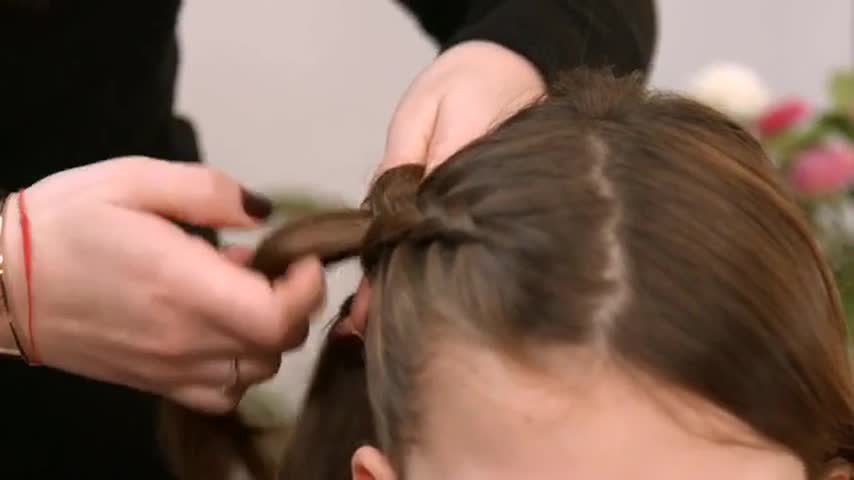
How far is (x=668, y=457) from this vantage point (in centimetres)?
48

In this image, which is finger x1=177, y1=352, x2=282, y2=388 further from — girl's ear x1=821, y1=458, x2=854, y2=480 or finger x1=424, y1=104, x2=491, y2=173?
girl's ear x1=821, y1=458, x2=854, y2=480

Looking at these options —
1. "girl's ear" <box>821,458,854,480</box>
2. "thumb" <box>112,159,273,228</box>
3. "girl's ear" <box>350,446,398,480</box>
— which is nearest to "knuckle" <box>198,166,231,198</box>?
"thumb" <box>112,159,273,228</box>

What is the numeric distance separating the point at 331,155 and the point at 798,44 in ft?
1.99

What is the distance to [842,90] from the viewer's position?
1.23 m

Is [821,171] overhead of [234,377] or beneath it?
beneath

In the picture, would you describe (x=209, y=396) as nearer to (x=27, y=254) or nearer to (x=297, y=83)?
(x=27, y=254)

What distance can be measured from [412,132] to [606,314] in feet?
0.49

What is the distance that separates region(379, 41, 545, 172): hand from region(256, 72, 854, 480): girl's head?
4 centimetres

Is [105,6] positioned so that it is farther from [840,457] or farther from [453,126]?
[840,457]

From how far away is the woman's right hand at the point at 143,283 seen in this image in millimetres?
527

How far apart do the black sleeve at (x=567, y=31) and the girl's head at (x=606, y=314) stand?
99 millimetres

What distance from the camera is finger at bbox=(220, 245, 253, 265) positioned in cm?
56

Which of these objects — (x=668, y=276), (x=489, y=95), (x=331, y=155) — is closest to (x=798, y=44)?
(x=331, y=155)

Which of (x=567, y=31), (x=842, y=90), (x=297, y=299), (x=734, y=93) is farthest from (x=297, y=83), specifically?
(x=297, y=299)
